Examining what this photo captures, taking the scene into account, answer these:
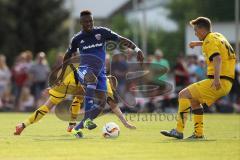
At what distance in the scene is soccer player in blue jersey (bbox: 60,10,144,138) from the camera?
15.0 meters

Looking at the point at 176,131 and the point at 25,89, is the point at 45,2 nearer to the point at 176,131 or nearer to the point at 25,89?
the point at 25,89

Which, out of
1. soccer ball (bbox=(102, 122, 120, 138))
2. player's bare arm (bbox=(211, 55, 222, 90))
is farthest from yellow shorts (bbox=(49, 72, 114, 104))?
player's bare arm (bbox=(211, 55, 222, 90))

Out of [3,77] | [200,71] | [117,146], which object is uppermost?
[200,71]

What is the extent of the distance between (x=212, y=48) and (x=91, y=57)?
2.80 m

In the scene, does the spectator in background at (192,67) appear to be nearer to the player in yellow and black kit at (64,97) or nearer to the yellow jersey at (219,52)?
the player in yellow and black kit at (64,97)

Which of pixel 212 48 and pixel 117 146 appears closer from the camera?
pixel 117 146

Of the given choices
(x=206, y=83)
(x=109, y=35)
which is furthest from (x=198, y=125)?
(x=109, y=35)

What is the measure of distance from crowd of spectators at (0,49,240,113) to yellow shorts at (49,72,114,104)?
10741mm

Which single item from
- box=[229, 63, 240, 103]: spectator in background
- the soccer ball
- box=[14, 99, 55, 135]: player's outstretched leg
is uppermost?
A: box=[229, 63, 240, 103]: spectator in background

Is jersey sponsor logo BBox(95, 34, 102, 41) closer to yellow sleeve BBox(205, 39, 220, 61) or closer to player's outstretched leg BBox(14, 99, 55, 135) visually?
player's outstretched leg BBox(14, 99, 55, 135)

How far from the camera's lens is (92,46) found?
1525 centimetres

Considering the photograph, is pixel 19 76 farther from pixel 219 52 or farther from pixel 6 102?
pixel 219 52

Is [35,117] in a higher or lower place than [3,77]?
lower

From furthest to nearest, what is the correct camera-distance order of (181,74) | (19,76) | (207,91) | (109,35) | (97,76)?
(19,76) < (181,74) < (97,76) < (109,35) < (207,91)
